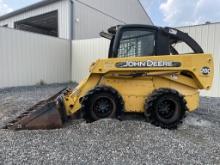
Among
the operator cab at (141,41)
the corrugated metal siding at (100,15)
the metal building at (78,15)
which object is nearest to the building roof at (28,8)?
the metal building at (78,15)

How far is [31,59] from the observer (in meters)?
11.1

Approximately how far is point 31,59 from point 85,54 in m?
2.82

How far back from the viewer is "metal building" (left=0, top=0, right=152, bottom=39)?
13.2m

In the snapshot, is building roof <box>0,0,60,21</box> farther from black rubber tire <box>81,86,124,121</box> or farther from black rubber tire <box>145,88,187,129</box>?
black rubber tire <box>145,88,187,129</box>

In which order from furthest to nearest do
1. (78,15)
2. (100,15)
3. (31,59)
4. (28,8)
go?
(100,15), (28,8), (78,15), (31,59)

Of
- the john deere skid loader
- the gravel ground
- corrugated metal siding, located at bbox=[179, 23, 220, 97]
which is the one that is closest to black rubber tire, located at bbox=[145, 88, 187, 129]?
the john deere skid loader

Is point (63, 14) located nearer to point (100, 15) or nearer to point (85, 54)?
point (85, 54)

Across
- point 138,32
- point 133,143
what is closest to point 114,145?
point 133,143

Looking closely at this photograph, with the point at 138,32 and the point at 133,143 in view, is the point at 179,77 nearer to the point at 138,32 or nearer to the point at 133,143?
→ the point at 138,32

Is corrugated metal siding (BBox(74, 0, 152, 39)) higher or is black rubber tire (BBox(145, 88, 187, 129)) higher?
corrugated metal siding (BBox(74, 0, 152, 39))

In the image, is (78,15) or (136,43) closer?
(136,43)

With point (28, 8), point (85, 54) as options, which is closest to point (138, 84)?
point (85, 54)

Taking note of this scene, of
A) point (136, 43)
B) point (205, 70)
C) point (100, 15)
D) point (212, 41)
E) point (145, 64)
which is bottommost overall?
point (205, 70)

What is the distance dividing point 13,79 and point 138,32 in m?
7.36
